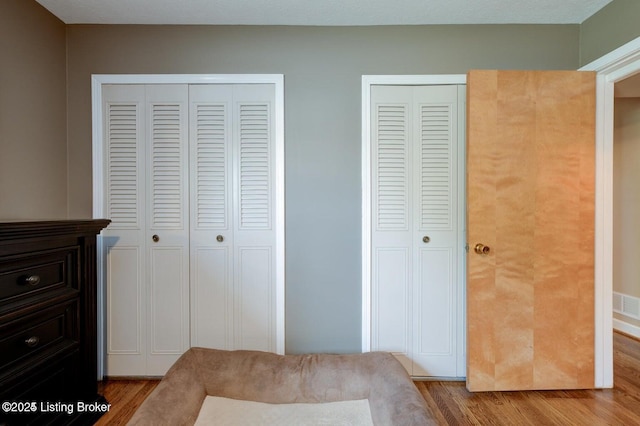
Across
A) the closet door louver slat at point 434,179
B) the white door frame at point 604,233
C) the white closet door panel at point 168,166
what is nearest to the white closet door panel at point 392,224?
the closet door louver slat at point 434,179

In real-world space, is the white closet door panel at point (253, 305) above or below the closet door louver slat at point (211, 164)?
below

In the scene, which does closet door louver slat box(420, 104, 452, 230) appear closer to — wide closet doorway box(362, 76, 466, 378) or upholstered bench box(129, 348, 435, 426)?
wide closet doorway box(362, 76, 466, 378)

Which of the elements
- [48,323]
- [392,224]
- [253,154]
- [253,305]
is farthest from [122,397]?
[392,224]

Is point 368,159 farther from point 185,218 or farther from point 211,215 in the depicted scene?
point 185,218

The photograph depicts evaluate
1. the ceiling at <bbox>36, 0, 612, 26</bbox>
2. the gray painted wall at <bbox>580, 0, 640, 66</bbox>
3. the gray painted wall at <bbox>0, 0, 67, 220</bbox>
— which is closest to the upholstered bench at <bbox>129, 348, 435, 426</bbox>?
the gray painted wall at <bbox>0, 0, 67, 220</bbox>

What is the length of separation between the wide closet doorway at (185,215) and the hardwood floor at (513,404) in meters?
0.25

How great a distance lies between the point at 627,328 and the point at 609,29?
9.15 ft

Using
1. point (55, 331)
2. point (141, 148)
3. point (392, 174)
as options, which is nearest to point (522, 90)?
point (392, 174)

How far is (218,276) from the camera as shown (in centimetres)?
214

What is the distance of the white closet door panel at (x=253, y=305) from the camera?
2139 mm

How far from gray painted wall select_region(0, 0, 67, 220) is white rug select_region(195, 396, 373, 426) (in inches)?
62.5

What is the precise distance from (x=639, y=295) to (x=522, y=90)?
259 cm

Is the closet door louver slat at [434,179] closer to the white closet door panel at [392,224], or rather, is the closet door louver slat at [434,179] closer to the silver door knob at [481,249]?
the white closet door panel at [392,224]

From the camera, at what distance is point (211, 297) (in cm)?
214
